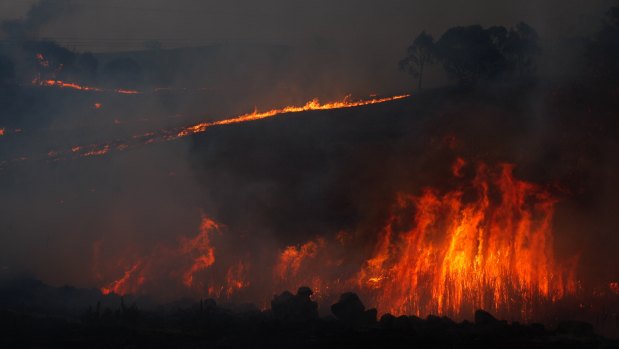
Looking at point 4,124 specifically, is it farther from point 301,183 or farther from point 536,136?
point 536,136

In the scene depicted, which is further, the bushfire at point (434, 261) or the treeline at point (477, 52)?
the treeline at point (477, 52)

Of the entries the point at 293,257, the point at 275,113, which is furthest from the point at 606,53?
the point at 275,113

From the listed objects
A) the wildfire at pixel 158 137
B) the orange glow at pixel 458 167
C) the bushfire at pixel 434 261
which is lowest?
the bushfire at pixel 434 261

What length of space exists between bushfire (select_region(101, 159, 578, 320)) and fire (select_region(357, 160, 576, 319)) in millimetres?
49

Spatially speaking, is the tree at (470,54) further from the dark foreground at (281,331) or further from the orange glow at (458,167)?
the dark foreground at (281,331)

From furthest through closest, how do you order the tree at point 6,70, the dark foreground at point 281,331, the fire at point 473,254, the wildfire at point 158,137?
the tree at point 6,70 → the wildfire at point 158,137 → the fire at point 473,254 → the dark foreground at point 281,331

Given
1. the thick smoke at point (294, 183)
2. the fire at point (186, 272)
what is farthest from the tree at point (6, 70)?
the fire at point (186, 272)

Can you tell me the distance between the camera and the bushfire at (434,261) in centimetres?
3044

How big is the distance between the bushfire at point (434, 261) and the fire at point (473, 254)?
5 cm

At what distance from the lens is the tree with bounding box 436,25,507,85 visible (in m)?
82.4

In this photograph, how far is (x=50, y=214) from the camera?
38.4 m

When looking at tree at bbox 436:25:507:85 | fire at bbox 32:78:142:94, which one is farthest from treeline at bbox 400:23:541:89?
fire at bbox 32:78:142:94

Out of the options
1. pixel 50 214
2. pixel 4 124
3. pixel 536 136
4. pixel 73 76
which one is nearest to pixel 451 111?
pixel 536 136

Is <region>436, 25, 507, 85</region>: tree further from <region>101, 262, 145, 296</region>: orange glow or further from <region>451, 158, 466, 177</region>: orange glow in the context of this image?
<region>101, 262, 145, 296</region>: orange glow
